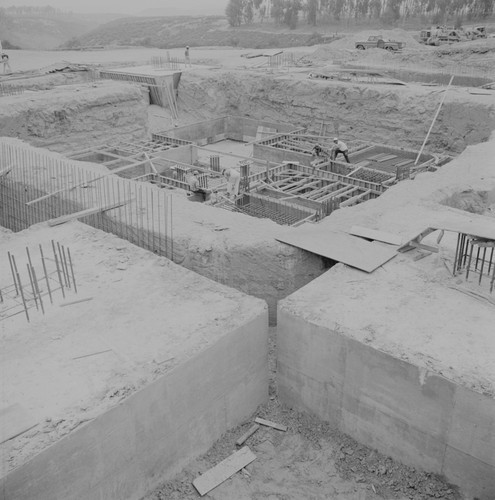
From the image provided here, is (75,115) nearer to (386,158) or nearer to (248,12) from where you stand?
(386,158)

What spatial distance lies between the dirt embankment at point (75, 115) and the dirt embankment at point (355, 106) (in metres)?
4.54

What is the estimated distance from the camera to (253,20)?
6650cm

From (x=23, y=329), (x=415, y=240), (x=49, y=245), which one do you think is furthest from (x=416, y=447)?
(x=49, y=245)

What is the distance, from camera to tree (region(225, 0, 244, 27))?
203 feet

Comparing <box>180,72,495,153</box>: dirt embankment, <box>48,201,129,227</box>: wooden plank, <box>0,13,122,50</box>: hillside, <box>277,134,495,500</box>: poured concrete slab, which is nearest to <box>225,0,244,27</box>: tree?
<box>0,13,122,50</box>: hillside

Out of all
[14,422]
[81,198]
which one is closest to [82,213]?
[81,198]

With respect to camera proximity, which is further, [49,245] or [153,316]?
[49,245]

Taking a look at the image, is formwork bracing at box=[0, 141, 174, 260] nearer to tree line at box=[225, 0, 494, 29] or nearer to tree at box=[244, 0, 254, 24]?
tree line at box=[225, 0, 494, 29]

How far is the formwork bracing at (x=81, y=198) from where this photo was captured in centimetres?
825

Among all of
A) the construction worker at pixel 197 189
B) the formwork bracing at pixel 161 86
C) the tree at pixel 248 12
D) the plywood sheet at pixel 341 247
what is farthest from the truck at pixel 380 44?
the tree at pixel 248 12

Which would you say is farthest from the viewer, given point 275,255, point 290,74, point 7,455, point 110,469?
point 290,74

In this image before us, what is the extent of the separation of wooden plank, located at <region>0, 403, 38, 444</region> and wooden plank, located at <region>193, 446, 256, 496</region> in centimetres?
183

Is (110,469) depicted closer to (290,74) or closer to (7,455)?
(7,455)

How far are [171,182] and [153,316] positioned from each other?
27.6ft
